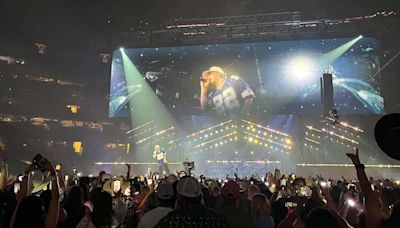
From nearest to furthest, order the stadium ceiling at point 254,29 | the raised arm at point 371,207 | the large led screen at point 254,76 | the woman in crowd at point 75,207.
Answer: the raised arm at point 371,207 < the woman in crowd at point 75,207 < the stadium ceiling at point 254,29 < the large led screen at point 254,76

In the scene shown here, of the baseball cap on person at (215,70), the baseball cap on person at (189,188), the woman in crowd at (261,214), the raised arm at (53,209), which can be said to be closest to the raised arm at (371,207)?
the woman in crowd at (261,214)

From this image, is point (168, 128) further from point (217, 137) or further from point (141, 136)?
point (217, 137)

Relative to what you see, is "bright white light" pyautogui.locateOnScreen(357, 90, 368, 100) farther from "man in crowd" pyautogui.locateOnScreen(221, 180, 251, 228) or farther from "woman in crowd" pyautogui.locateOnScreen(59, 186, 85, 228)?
"woman in crowd" pyautogui.locateOnScreen(59, 186, 85, 228)

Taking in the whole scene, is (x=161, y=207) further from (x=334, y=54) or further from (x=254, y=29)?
(x=334, y=54)

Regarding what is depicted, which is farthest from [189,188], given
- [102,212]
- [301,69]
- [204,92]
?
[204,92]

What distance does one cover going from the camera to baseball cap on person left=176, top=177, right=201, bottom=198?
7.88 ft

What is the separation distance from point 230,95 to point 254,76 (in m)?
1.85

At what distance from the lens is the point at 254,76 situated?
71.1 feet

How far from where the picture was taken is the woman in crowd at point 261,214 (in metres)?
3.88

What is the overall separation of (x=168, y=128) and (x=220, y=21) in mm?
7991

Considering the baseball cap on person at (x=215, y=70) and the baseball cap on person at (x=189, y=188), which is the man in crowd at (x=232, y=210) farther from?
the baseball cap on person at (x=215, y=70)

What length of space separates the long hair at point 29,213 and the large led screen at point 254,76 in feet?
61.1

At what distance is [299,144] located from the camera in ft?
71.0

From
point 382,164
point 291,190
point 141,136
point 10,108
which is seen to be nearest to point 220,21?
point 141,136
